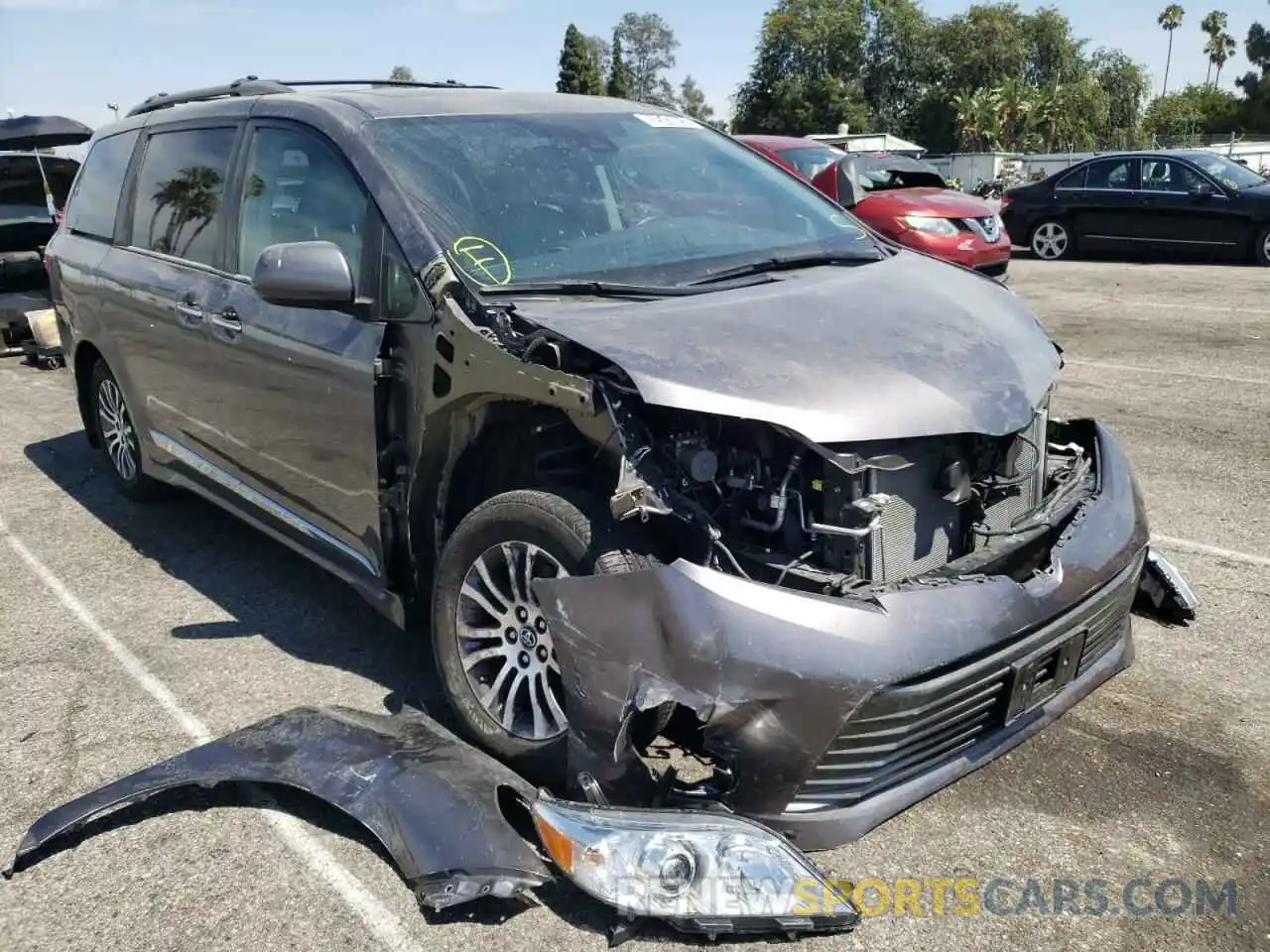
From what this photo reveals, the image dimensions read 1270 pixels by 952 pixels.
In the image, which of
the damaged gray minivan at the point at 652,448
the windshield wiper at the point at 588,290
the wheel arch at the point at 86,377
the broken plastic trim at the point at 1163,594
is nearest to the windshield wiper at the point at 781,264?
the damaged gray minivan at the point at 652,448

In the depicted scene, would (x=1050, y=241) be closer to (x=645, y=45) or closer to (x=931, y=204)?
(x=931, y=204)

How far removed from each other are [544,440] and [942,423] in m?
1.09

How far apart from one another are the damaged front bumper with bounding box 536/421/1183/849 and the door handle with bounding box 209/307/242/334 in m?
2.07

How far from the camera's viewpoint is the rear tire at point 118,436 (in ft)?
19.1

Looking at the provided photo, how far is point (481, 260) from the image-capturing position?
3.43 m

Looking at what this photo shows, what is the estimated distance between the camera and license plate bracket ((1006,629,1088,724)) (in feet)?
9.37

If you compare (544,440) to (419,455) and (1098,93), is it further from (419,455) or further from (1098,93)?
(1098,93)

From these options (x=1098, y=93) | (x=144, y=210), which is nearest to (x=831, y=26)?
(x=1098, y=93)

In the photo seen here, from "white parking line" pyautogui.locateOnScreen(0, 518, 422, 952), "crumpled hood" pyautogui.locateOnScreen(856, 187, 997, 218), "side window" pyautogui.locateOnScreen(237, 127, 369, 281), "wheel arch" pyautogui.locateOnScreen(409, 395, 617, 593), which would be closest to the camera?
"white parking line" pyautogui.locateOnScreen(0, 518, 422, 952)

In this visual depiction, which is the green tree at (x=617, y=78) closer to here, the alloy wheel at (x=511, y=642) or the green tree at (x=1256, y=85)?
the green tree at (x=1256, y=85)

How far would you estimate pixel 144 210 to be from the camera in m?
5.18

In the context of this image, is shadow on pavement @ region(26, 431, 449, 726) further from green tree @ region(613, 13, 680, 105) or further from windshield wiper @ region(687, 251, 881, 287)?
green tree @ region(613, 13, 680, 105)

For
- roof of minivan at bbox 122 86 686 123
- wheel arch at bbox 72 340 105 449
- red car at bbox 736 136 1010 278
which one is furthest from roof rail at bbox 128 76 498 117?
red car at bbox 736 136 1010 278

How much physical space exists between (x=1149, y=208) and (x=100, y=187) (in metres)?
13.7
